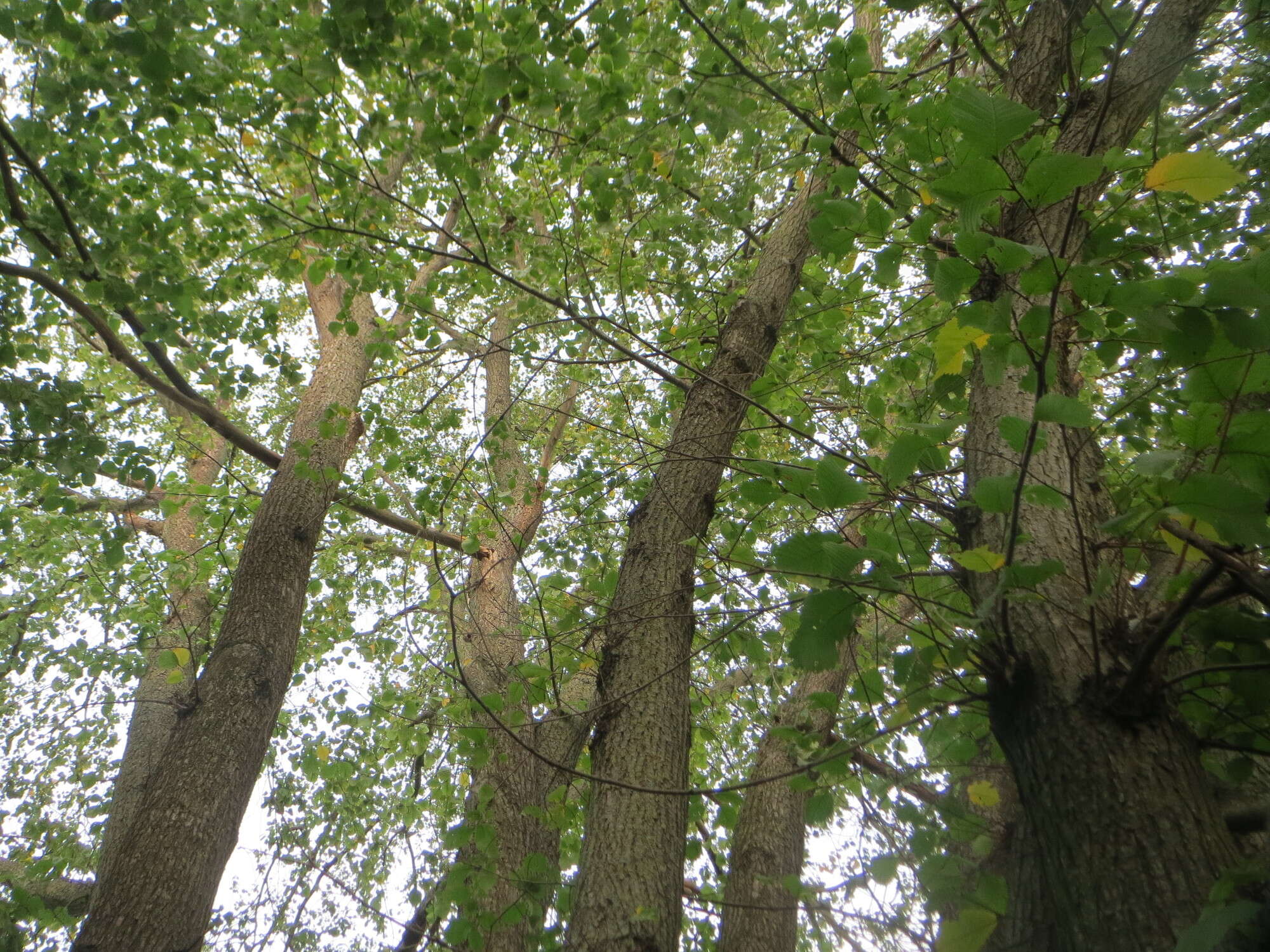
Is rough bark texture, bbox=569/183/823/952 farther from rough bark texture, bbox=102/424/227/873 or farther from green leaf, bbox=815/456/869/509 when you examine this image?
rough bark texture, bbox=102/424/227/873

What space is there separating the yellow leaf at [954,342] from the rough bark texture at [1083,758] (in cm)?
11

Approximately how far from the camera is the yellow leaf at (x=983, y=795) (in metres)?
1.55

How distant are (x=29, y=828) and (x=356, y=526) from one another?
395 cm

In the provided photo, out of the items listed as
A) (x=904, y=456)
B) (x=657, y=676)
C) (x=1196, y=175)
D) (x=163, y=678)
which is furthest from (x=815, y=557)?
(x=163, y=678)

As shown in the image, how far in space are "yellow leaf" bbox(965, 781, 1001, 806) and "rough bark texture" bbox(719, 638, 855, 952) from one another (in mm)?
1972

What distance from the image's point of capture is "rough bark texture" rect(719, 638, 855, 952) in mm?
3588

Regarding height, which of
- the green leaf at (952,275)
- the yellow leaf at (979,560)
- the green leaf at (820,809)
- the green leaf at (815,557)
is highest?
the green leaf at (952,275)

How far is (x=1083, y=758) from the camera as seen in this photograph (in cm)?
124

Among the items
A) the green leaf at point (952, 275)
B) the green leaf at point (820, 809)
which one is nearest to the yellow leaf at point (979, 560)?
the green leaf at point (952, 275)

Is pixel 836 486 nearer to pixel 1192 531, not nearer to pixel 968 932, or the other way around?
pixel 1192 531

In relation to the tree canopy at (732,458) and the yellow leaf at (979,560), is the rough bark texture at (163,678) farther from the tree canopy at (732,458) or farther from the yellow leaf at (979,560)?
the yellow leaf at (979,560)

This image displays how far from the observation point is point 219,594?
5.91 m

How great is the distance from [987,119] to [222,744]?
12.7 ft

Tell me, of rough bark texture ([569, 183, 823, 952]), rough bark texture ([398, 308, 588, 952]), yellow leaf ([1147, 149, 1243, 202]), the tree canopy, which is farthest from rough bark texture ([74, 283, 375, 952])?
yellow leaf ([1147, 149, 1243, 202])
